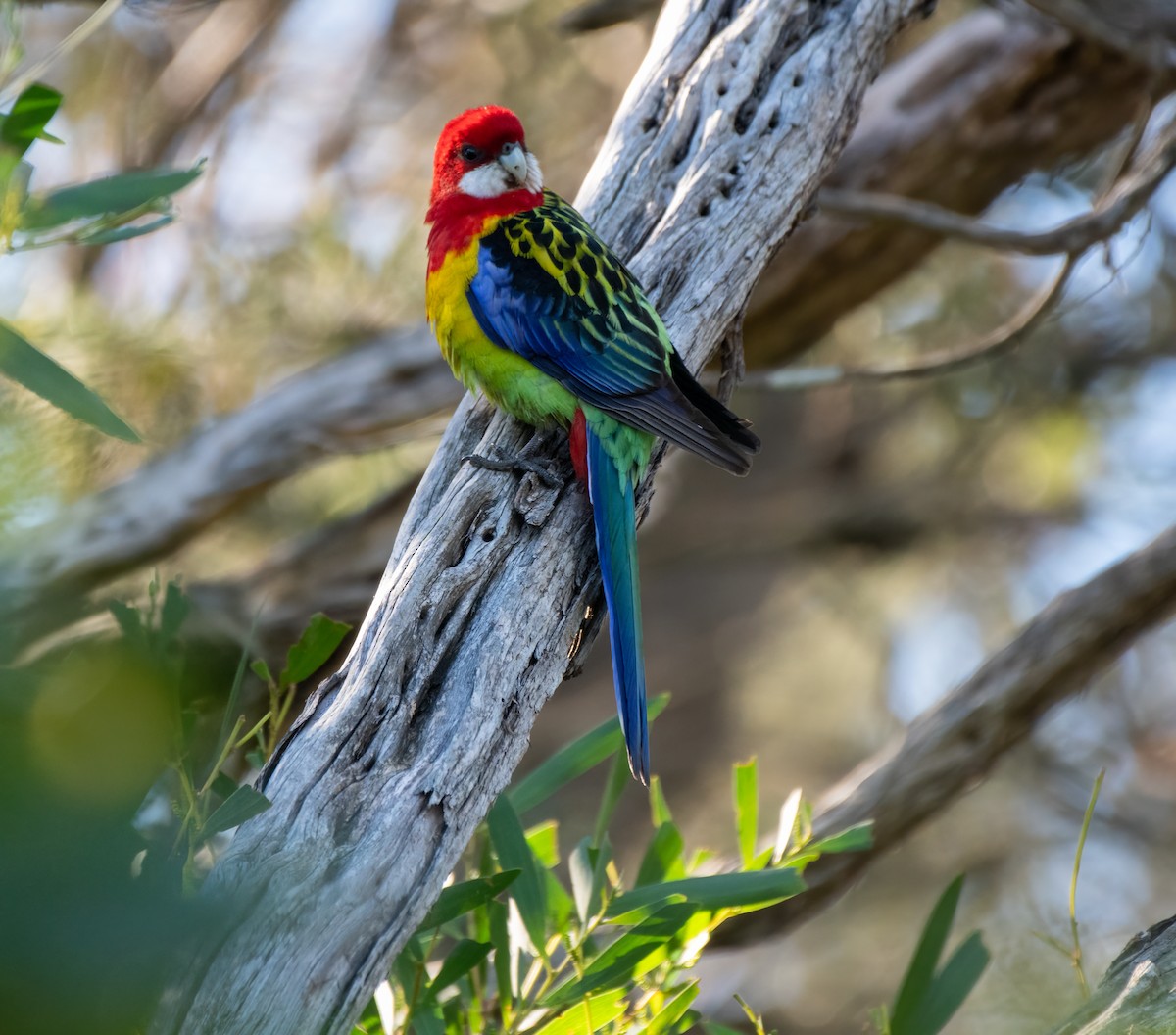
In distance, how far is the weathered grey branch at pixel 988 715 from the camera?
10.1 feet

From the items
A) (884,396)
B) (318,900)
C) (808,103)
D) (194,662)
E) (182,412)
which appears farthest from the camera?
(884,396)

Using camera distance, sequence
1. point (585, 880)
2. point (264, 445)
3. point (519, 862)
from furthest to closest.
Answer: point (264, 445) < point (585, 880) < point (519, 862)

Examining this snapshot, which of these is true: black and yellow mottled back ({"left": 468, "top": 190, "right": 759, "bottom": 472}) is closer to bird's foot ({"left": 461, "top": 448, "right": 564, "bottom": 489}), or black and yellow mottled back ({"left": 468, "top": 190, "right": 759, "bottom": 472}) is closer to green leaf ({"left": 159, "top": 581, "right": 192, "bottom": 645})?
bird's foot ({"left": 461, "top": 448, "right": 564, "bottom": 489})

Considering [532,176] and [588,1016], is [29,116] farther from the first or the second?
[532,176]

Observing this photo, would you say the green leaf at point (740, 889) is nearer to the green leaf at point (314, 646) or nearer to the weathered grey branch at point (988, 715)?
the green leaf at point (314, 646)

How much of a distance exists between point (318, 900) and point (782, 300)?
3.11 metres

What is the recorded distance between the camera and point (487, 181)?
2977mm

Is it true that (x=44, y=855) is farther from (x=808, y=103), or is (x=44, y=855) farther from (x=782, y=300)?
(x=782, y=300)

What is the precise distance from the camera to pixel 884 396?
21.1ft

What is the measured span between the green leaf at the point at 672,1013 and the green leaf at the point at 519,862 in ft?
0.82

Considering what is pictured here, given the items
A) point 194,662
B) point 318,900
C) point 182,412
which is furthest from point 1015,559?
point 194,662

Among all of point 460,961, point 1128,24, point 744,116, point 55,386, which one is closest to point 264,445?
point 744,116

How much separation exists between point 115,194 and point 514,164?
1.49m

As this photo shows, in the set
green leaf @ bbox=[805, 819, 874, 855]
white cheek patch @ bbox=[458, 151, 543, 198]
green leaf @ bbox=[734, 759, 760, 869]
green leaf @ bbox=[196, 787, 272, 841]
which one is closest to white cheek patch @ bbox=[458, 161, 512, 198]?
white cheek patch @ bbox=[458, 151, 543, 198]
